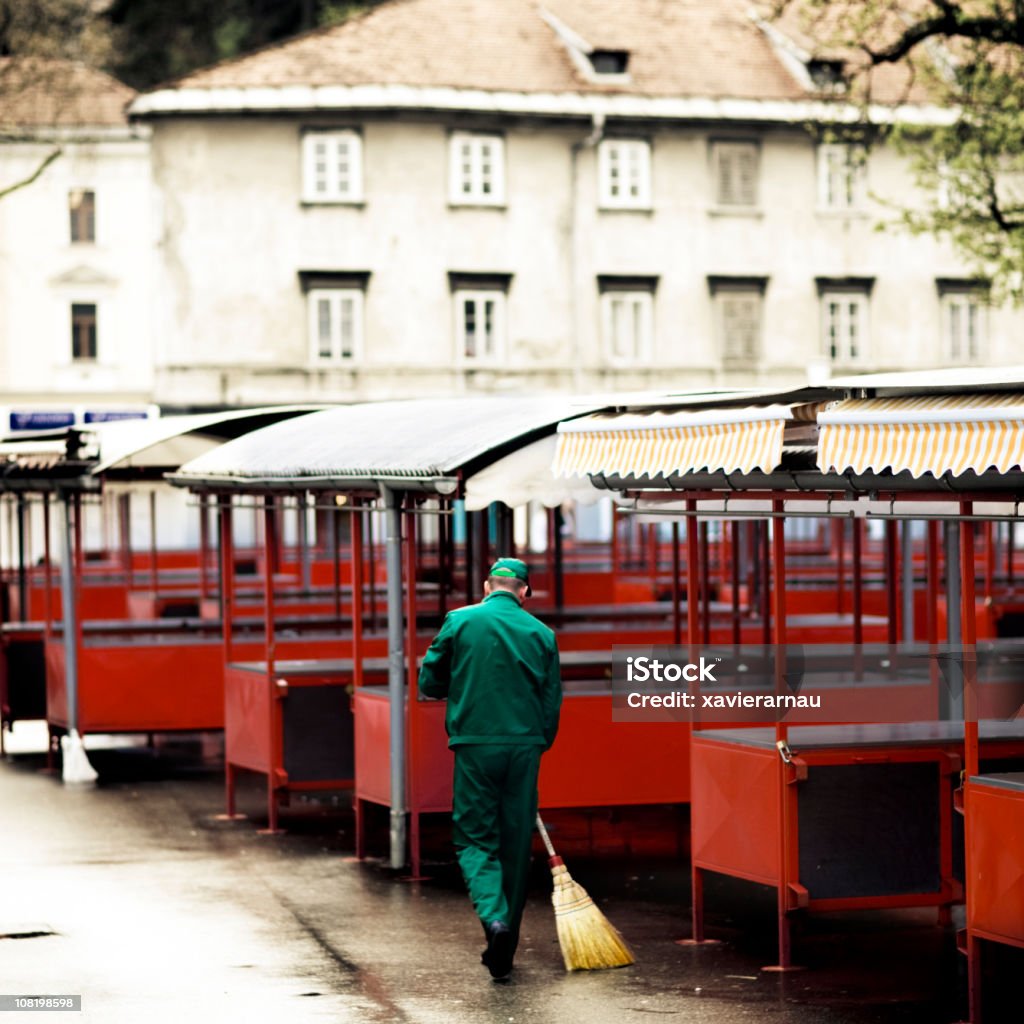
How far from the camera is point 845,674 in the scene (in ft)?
53.0

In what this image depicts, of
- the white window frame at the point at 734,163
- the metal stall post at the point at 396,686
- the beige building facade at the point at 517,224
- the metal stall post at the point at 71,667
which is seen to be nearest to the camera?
the metal stall post at the point at 396,686

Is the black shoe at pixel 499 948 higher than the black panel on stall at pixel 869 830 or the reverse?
the reverse

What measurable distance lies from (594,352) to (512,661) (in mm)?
40603

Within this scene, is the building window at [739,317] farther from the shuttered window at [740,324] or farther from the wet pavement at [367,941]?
the wet pavement at [367,941]

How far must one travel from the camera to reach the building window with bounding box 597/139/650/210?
1993 inches

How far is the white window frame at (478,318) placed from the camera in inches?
1977

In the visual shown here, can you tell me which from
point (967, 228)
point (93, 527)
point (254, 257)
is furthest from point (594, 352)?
point (967, 228)

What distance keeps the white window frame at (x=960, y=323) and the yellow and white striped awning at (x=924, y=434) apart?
44589mm

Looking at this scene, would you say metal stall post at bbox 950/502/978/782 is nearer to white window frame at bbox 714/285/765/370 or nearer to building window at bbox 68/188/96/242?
white window frame at bbox 714/285/765/370

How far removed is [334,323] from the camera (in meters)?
49.6

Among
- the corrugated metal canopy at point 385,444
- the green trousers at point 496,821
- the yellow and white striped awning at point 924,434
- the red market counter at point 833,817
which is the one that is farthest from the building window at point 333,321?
the yellow and white striped awning at point 924,434

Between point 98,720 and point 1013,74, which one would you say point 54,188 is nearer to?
point 1013,74

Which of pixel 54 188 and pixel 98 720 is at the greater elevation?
pixel 54 188

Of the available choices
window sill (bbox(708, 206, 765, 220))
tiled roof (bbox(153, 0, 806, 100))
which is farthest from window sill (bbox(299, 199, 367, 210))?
window sill (bbox(708, 206, 765, 220))
